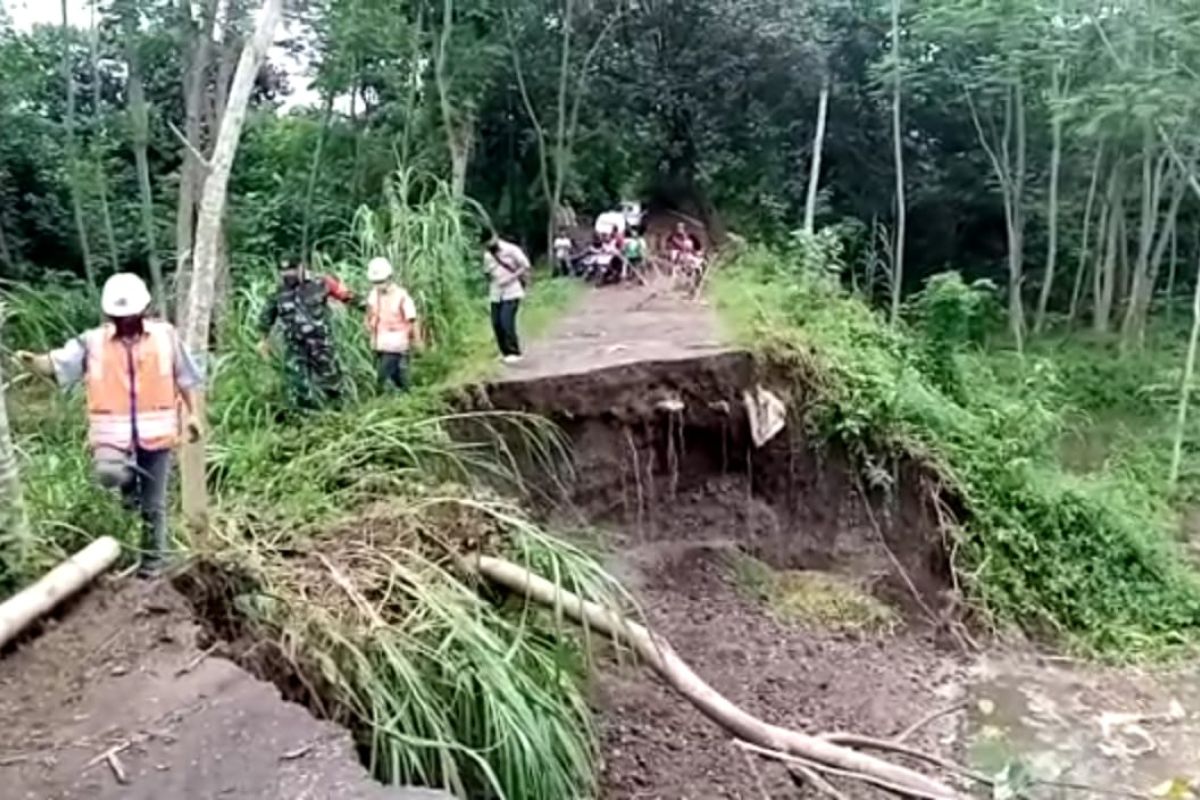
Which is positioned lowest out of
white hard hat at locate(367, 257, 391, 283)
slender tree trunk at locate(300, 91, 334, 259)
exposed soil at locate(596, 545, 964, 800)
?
exposed soil at locate(596, 545, 964, 800)

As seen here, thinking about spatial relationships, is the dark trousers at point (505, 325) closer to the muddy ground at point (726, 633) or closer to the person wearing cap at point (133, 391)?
the muddy ground at point (726, 633)

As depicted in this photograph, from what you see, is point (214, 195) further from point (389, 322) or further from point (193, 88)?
point (193, 88)

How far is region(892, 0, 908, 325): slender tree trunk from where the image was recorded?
52.5 feet

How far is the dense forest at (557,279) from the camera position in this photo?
498cm

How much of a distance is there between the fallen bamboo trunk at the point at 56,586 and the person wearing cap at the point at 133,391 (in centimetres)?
17

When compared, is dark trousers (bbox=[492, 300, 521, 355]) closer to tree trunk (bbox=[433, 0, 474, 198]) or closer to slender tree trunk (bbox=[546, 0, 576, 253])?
tree trunk (bbox=[433, 0, 474, 198])

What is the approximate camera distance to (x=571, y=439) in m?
8.21

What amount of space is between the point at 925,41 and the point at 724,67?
2.55 meters

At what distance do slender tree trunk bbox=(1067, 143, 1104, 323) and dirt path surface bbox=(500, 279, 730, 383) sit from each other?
7596mm

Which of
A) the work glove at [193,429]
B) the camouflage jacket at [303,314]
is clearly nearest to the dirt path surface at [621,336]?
the camouflage jacket at [303,314]

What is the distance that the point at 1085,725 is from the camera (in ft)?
25.6

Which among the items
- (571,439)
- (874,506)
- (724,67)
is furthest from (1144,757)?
(724,67)

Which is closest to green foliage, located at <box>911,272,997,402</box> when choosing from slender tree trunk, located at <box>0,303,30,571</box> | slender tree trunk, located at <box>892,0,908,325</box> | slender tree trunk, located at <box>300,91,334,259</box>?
slender tree trunk, located at <box>892,0,908,325</box>

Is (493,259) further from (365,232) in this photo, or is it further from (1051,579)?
(1051,579)
